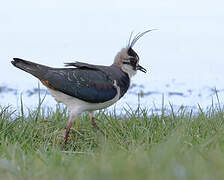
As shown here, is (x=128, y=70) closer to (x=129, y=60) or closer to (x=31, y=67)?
(x=129, y=60)

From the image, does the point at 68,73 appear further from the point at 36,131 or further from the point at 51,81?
the point at 36,131

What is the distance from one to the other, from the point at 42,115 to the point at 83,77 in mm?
979

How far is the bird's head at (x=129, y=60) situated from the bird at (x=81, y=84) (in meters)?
0.18

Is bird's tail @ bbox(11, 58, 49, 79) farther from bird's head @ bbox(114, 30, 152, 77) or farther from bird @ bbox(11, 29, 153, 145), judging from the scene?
bird's head @ bbox(114, 30, 152, 77)

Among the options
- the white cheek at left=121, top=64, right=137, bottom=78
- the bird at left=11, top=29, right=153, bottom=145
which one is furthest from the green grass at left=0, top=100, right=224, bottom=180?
the white cheek at left=121, top=64, right=137, bottom=78

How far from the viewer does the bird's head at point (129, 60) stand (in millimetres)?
6215

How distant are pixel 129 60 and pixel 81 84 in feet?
2.94

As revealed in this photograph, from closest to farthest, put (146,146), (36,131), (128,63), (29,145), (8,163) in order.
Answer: (8,163) → (146,146) → (29,145) → (36,131) → (128,63)

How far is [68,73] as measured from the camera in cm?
578

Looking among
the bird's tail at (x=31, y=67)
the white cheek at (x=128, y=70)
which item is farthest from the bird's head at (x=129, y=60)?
the bird's tail at (x=31, y=67)

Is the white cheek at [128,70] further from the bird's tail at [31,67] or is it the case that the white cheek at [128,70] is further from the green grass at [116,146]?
the bird's tail at [31,67]

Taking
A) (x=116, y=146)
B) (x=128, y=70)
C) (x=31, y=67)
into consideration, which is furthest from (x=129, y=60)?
(x=116, y=146)

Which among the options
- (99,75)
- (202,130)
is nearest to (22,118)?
(99,75)

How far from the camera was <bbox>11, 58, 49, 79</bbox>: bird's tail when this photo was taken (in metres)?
5.80
